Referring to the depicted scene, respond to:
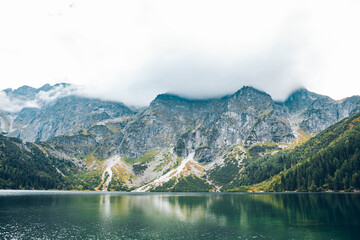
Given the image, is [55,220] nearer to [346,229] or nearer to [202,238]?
[202,238]

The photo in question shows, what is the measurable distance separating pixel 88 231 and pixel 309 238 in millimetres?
50844

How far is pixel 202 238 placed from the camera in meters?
51.7

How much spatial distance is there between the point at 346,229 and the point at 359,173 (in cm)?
14178

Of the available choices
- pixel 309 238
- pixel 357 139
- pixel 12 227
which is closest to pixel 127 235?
pixel 12 227

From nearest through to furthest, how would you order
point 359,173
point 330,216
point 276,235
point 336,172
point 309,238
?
point 309,238
point 276,235
point 330,216
point 359,173
point 336,172

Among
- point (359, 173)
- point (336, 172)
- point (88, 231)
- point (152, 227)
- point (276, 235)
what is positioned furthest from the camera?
point (336, 172)

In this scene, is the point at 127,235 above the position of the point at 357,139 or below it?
below

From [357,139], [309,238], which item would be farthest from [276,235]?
A: [357,139]

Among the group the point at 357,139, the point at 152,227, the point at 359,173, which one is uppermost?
the point at 357,139

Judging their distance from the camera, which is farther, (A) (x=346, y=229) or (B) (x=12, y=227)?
(B) (x=12, y=227)

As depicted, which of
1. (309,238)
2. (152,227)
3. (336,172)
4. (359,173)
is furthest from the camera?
(336,172)

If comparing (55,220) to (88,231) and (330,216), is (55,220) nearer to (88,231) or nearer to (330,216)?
(88,231)

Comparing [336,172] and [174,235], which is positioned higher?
[336,172]

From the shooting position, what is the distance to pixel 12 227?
59.2m
